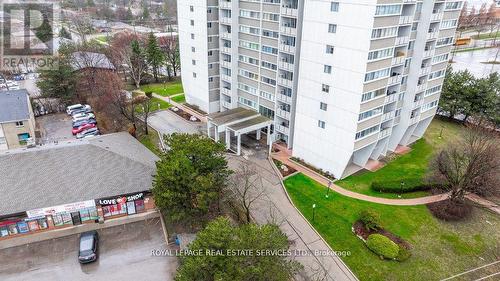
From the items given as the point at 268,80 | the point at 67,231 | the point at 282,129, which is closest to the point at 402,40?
the point at 268,80

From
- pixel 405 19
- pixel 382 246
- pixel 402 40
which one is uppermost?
pixel 405 19

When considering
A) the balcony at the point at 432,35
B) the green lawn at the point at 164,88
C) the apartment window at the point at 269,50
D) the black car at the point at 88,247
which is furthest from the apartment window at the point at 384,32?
the green lawn at the point at 164,88

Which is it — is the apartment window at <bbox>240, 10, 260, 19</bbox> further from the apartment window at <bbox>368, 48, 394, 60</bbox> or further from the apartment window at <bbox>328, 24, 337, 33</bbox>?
the apartment window at <bbox>368, 48, 394, 60</bbox>

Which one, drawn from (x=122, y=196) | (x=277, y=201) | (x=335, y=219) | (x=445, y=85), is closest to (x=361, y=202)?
(x=335, y=219)

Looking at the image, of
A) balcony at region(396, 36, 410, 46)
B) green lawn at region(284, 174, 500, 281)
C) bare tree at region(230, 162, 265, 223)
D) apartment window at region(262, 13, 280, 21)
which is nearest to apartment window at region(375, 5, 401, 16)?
balcony at region(396, 36, 410, 46)

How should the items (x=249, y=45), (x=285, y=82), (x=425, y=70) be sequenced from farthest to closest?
(x=249, y=45) → (x=285, y=82) → (x=425, y=70)

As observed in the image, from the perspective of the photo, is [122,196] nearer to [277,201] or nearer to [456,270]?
[277,201]

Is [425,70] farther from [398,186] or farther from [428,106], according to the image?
[398,186]
